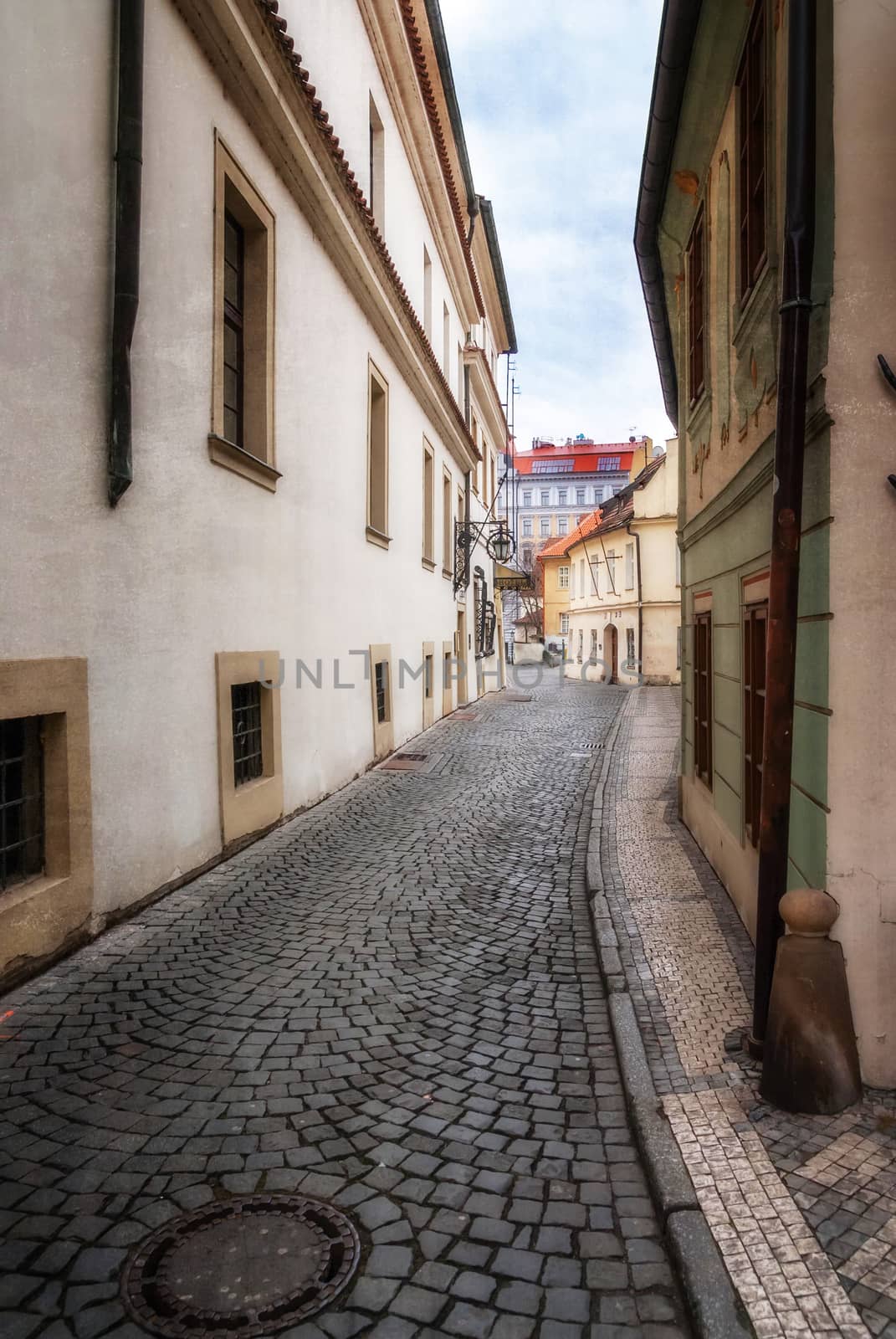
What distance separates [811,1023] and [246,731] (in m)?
5.93

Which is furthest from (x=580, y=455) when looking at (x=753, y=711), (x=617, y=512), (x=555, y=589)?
(x=753, y=711)

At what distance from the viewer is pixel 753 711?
20.3 ft

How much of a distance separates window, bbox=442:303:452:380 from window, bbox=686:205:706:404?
12.0 meters

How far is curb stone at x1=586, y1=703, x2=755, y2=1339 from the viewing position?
2584 mm

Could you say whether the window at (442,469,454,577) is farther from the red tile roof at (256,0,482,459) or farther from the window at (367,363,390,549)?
the window at (367,363,390,549)

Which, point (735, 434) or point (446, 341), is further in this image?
point (446, 341)

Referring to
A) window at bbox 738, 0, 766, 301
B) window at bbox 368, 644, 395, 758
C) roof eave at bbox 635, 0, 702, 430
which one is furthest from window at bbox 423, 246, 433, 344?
window at bbox 738, 0, 766, 301

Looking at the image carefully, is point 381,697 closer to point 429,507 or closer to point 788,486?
point 429,507

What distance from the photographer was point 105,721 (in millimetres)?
5934

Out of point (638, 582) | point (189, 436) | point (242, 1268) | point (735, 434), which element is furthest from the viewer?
point (638, 582)

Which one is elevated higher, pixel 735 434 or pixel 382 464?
pixel 382 464

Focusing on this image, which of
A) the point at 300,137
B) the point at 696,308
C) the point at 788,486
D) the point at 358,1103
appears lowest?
the point at 358,1103

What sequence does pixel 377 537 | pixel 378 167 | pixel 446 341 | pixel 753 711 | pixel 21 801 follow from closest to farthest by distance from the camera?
pixel 21 801, pixel 753 711, pixel 377 537, pixel 378 167, pixel 446 341

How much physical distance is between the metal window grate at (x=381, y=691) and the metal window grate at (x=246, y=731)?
4944 millimetres
